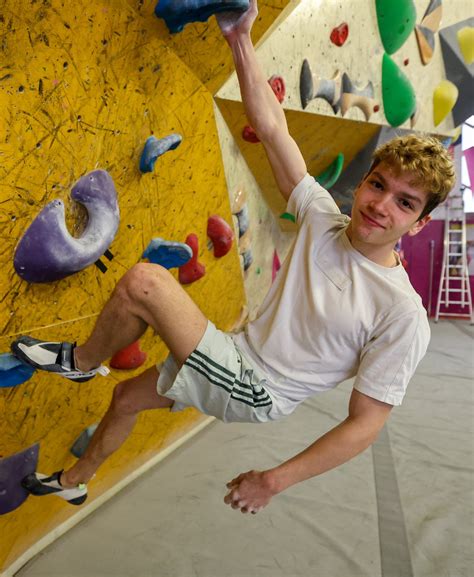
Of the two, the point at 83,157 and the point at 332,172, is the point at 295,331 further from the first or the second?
the point at 332,172

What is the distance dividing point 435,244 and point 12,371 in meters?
5.91

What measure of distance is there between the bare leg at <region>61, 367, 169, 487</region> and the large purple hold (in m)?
0.38

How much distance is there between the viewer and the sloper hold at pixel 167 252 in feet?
6.30

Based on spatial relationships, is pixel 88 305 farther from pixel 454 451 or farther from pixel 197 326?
pixel 454 451

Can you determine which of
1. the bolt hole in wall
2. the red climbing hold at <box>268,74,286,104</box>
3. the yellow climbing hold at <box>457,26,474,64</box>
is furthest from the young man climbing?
the bolt hole in wall

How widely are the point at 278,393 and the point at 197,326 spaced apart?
333 millimetres

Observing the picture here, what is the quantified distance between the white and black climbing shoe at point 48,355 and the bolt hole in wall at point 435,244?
5679 millimetres

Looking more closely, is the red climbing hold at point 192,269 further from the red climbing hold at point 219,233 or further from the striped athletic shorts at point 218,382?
the striped athletic shorts at point 218,382

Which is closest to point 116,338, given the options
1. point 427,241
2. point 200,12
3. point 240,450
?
point 200,12

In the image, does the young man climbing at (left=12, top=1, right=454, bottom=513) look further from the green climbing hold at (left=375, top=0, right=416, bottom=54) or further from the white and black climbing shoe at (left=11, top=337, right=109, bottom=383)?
the green climbing hold at (left=375, top=0, right=416, bottom=54)

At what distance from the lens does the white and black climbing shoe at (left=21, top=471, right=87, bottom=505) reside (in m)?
1.56

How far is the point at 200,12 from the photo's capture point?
1513 millimetres

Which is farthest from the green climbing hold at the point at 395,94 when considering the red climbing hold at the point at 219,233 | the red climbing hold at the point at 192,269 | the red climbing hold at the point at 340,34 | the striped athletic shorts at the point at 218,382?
the striped athletic shorts at the point at 218,382

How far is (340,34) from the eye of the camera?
265 centimetres
